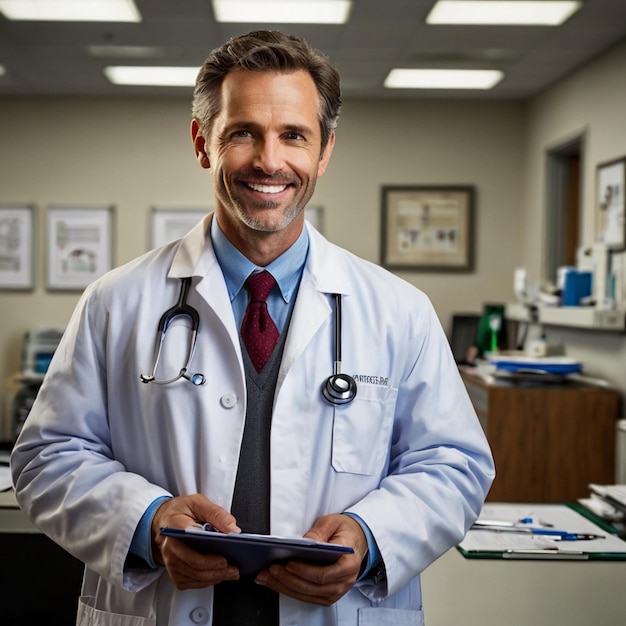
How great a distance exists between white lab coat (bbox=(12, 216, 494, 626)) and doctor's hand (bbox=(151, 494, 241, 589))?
0.04m

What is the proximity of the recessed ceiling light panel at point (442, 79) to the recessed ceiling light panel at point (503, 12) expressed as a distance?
3.28 ft

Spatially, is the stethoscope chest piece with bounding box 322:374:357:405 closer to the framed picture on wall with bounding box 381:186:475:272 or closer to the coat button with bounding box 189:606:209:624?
the coat button with bounding box 189:606:209:624

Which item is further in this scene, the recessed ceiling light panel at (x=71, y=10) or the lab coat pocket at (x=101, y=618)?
the recessed ceiling light panel at (x=71, y=10)

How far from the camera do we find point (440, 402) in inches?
49.3

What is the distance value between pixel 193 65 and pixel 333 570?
4349 millimetres

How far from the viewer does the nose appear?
3.89ft

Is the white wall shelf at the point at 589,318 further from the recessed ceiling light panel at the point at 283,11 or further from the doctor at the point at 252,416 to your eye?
the doctor at the point at 252,416

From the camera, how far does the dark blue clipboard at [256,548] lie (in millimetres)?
970

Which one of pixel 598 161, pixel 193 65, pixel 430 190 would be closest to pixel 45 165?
pixel 193 65

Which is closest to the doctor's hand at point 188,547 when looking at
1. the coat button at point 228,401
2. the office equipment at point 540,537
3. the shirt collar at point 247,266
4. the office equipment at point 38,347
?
the coat button at point 228,401

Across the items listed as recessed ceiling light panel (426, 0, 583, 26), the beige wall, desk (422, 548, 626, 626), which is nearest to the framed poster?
the beige wall

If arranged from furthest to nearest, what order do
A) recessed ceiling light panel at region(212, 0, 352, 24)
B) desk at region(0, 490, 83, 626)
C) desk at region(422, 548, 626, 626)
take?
recessed ceiling light panel at region(212, 0, 352, 24) < desk at region(0, 490, 83, 626) < desk at region(422, 548, 626, 626)

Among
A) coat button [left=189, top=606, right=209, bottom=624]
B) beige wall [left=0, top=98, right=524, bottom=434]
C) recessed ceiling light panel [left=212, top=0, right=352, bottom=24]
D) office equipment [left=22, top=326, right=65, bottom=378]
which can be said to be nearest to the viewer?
coat button [left=189, top=606, right=209, bottom=624]

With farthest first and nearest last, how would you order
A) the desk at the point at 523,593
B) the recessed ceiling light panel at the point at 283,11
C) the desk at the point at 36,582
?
the recessed ceiling light panel at the point at 283,11 < the desk at the point at 36,582 < the desk at the point at 523,593
